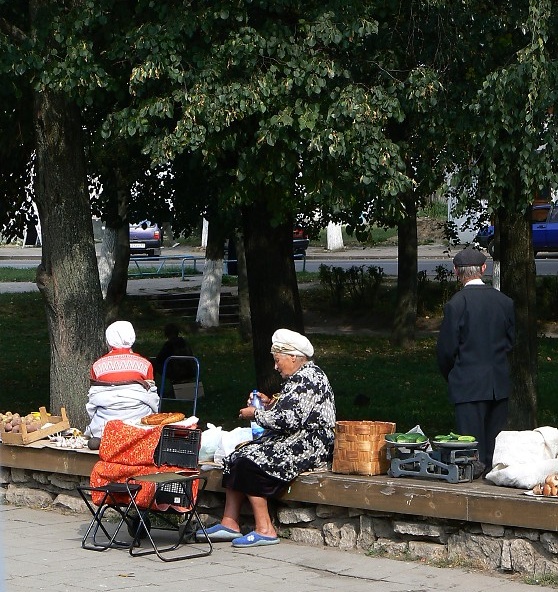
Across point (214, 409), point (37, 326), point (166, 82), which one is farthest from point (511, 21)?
point (37, 326)

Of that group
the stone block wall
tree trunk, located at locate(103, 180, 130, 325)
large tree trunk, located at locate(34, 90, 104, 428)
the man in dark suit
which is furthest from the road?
the stone block wall

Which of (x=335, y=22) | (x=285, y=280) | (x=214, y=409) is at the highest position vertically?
(x=335, y=22)

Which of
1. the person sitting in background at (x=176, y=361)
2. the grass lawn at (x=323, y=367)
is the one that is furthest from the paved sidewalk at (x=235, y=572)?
the person sitting in background at (x=176, y=361)

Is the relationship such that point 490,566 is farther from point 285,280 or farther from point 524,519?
point 285,280

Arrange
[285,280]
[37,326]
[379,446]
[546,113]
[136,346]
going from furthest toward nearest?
[37,326]
[136,346]
[285,280]
[546,113]
[379,446]

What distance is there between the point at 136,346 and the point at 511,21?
13075 millimetres

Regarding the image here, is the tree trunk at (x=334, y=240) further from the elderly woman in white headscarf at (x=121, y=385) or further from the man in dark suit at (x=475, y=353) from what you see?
the man in dark suit at (x=475, y=353)

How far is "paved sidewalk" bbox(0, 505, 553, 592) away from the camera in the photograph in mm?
6844

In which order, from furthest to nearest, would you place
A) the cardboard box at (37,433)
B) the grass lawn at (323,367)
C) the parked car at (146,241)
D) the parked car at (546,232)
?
1. the parked car at (146,241)
2. the parked car at (546,232)
3. the grass lawn at (323,367)
4. the cardboard box at (37,433)

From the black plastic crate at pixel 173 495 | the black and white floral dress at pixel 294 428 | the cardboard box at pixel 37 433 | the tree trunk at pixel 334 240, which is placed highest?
the tree trunk at pixel 334 240

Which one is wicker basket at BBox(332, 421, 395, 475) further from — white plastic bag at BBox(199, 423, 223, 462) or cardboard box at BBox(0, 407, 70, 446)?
cardboard box at BBox(0, 407, 70, 446)

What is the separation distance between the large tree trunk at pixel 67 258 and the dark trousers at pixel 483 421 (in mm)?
3970

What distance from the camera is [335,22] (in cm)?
985

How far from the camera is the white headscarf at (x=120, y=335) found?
867 centimetres
